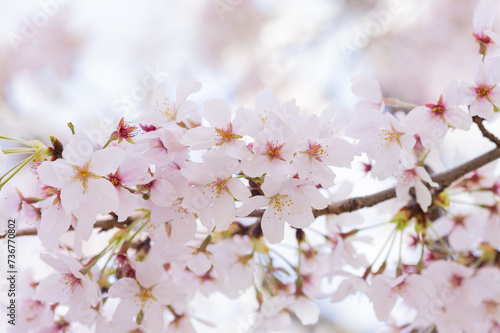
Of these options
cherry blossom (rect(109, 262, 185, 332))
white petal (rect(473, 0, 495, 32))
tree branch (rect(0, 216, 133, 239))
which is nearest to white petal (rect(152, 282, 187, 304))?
cherry blossom (rect(109, 262, 185, 332))

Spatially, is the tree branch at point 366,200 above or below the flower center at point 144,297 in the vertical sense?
above

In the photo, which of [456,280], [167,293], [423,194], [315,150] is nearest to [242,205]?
[315,150]

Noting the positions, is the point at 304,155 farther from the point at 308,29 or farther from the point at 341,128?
the point at 308,29

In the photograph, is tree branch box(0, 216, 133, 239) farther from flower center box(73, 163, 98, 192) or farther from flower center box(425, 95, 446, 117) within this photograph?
flower center box(425, 95, 446, 117)

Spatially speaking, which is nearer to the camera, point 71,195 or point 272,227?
point 71,195

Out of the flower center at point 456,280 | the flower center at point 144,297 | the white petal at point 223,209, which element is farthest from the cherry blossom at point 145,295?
the flower center at point 456,280

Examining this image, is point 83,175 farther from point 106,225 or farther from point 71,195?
point 106,225

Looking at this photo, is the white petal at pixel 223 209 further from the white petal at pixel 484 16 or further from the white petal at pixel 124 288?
the white petal at pixel 484 16

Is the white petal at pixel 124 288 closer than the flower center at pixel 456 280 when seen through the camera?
Yes
